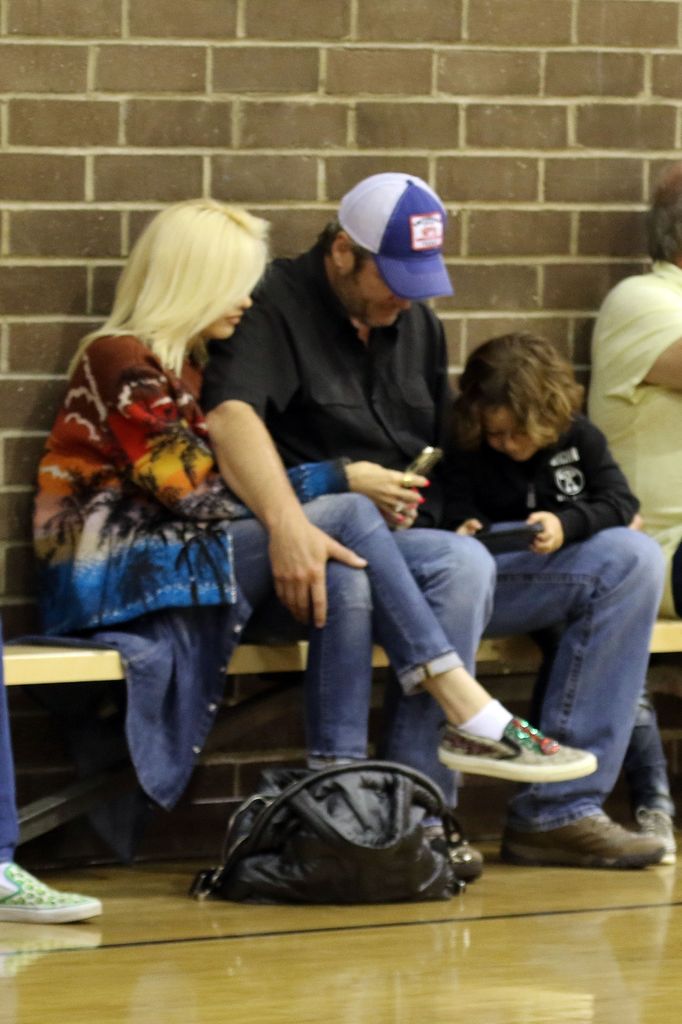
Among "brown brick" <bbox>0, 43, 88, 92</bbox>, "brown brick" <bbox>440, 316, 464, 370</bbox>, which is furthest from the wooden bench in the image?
"brown brick" <bbox>0, 43, 88, 92</bbox>

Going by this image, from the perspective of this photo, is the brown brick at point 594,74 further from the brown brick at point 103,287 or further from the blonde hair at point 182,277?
the brown brick at point 103,287

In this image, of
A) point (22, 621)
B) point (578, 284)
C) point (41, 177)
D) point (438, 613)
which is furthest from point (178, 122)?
point (438, 613)

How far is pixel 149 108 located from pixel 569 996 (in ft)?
7.13

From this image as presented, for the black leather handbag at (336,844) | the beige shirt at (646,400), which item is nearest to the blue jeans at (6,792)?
the black leather handbag at (336,844)

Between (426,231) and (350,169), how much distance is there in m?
0.39

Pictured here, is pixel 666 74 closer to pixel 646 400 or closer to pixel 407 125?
pixel 407 125

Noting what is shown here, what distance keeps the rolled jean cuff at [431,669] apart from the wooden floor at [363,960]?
0.43 metres

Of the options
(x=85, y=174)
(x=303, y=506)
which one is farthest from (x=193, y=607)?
(x=85, y=174)

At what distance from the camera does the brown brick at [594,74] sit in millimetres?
4555

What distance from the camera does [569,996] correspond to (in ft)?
9.95

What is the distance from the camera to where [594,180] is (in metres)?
4.62

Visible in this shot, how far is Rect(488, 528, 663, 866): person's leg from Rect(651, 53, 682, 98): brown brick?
115cm

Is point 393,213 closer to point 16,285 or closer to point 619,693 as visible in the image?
point 16,285

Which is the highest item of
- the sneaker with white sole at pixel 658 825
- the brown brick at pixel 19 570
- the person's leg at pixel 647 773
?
the brown brick at pixel 19 570
